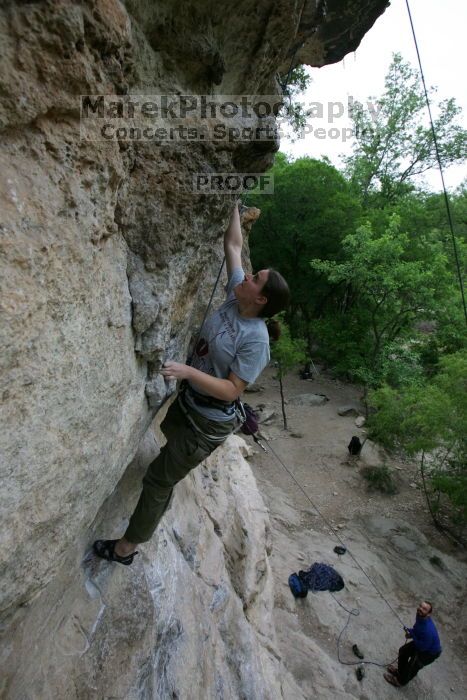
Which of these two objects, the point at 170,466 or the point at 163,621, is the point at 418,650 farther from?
the point at 170,466

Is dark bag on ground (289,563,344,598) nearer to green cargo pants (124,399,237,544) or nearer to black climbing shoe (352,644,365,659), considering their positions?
black climbing shoe (352,644,365,659)

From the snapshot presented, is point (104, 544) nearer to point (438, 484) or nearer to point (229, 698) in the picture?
point (229, 698)

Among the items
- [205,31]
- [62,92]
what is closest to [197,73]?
[205,31]

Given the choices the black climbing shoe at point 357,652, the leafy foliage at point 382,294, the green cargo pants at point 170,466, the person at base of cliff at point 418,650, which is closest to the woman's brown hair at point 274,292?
the green cargo pants at point 170,466

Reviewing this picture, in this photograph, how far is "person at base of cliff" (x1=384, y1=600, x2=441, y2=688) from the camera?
6145 mm

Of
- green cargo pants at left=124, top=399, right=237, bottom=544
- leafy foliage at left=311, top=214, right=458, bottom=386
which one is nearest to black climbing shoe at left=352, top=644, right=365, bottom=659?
green cargo pants at left=124, top=399, right=237, bottom=544

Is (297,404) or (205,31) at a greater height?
(205,31)

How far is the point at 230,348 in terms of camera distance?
2.74 m

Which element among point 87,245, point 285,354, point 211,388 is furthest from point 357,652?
point 285,354

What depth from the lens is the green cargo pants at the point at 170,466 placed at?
9.37 feet

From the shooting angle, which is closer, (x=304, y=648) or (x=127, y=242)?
(x=127, y=242)

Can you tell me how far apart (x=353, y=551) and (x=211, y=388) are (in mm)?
8313

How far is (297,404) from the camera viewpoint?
52.9 feet

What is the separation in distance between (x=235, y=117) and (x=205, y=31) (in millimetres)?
495
